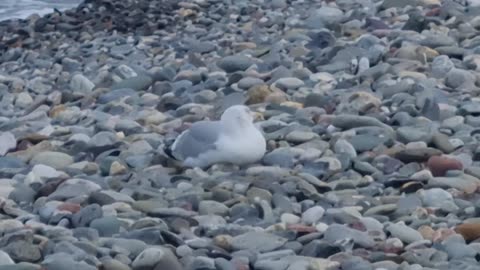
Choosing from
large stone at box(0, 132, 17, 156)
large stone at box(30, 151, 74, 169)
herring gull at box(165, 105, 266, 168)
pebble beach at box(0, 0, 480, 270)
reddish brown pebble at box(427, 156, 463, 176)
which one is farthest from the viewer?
large stone at box(0, 132, 17, 156)

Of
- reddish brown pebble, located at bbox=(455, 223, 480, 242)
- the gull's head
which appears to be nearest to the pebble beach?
reddish brown pebble, located at bbox=(455, 223, 480, 242)

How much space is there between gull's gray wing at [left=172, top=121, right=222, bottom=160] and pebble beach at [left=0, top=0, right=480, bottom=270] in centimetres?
8

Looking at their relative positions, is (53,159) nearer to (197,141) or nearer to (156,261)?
(197,141)

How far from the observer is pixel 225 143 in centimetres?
554

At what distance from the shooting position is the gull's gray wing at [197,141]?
219 inches

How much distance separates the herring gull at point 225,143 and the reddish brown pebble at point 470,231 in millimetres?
1323

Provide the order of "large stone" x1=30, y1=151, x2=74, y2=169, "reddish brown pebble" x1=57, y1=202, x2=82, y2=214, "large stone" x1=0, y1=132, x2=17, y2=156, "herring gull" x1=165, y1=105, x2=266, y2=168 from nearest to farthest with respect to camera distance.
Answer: "reddish brown pebble" x1=57, y1=202, x2=82, y2=214
"herring gull" x1=165, y1=105, x2=266, y2=168
"large stone" x1=30, y1=151, x2=74, y2=169
"large stone" x1=0, y1=132, x2=17, y2=156

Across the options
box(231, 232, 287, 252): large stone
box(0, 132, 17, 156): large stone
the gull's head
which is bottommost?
box(0, 132, 17, 156): large stone

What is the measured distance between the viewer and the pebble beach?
4328mm

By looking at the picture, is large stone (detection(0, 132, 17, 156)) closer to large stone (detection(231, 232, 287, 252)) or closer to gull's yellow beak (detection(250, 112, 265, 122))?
gull's yellow beak (detection(250, 112, 265, 122))

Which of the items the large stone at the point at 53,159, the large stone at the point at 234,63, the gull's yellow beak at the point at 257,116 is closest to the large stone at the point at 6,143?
the large stone at the point at 53,159

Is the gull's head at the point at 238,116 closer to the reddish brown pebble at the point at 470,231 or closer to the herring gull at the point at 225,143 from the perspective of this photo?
the herring gull at the point at 225,143

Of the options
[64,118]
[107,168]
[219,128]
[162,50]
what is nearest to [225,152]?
[219,128]

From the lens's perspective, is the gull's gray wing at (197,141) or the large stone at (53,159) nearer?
the gull's gray wing at (197,141)
